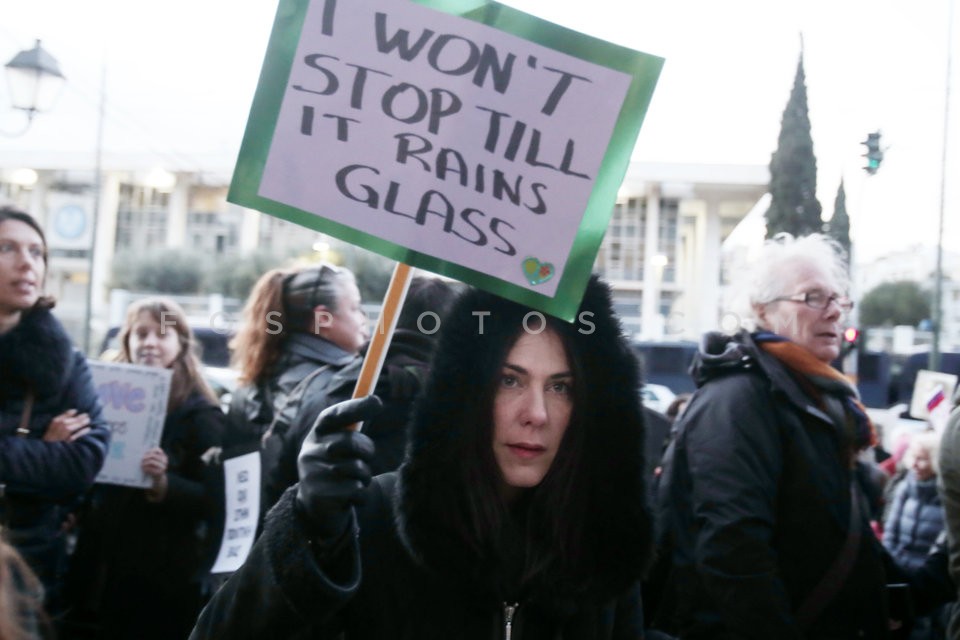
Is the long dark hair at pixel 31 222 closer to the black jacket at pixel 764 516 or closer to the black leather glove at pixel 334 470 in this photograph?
the black leather glove at pixel 334 470

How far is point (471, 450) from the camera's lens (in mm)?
1914

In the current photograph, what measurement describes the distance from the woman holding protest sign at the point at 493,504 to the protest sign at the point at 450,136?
0.17 m

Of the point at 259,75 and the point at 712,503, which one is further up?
the point at 259,75

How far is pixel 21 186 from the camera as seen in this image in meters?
46.0

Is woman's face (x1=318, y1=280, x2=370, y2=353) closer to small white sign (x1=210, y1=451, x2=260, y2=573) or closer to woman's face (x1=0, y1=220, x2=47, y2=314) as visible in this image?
small white sign (x1=210, y1=451, x2=260, y2=573)

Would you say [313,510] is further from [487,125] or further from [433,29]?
[433,29]

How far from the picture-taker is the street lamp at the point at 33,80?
6023 mm

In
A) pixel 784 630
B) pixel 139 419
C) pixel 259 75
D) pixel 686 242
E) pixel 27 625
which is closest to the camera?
pixel 27 625

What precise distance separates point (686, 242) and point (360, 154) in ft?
163

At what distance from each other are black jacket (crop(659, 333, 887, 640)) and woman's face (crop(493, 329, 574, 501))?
781 mm

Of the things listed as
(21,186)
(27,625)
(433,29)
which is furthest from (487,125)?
(21,186)

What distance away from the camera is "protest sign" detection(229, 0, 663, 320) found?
1.80 metres

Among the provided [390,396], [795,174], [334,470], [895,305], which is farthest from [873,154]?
[895,305]

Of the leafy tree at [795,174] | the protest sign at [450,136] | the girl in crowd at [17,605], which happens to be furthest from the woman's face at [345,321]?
the leafy tree at [795,174]
